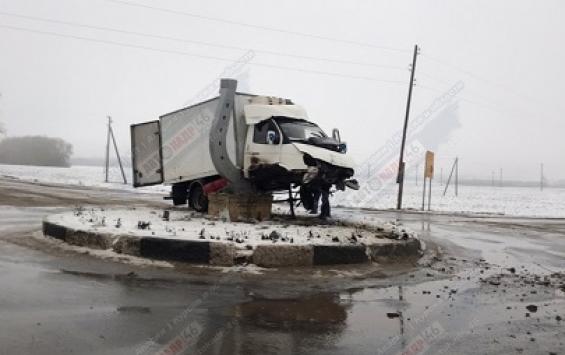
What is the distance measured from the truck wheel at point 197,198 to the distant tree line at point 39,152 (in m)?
100

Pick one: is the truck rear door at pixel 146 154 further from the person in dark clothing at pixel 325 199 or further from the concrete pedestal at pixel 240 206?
the person in dark clothing at pixel 325 199

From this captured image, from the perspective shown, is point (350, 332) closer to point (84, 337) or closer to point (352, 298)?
point (352, 298)

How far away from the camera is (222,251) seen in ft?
23.5

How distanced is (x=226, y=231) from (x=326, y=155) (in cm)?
304

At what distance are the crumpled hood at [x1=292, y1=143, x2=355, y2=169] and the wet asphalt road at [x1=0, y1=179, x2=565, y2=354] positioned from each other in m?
3.08

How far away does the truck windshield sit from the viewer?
11.1 m

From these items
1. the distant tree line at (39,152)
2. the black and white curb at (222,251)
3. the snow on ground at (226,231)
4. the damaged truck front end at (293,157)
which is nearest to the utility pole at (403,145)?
the damaged truck front end at (293,157)

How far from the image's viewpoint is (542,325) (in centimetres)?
489

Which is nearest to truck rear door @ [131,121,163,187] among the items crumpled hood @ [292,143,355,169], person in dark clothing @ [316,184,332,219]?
person in dark clothing @ [316,184,332,219]

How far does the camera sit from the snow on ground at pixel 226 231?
776 centimetres

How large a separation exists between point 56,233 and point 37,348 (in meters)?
5.41

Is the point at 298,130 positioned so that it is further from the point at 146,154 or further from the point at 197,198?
the point at 146,154

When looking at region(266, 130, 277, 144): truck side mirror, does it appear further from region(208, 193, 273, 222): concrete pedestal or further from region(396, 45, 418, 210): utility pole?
region(396, 45, 418, 210): utility pole

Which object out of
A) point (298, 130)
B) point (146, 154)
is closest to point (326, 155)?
point (298, 130)
